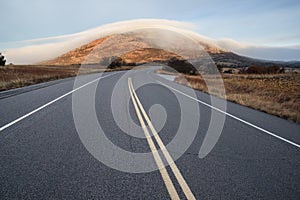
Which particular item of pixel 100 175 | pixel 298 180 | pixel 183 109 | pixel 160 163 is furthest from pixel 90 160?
pixel 183 109

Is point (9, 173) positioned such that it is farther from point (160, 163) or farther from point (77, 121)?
point (77, 121)

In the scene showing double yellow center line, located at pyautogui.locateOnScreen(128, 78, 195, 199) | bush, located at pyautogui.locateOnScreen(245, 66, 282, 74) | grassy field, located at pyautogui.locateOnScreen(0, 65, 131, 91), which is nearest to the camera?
double yellow center line, located at pyautogui.locateOnScreen(128, 78, 195, 199)

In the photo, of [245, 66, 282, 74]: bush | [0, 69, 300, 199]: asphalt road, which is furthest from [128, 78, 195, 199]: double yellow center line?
[245, 66, 282, 74]: bush

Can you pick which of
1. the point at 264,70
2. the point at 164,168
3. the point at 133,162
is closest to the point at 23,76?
the point at 133,162

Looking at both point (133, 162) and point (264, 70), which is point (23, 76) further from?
point (264, 70)

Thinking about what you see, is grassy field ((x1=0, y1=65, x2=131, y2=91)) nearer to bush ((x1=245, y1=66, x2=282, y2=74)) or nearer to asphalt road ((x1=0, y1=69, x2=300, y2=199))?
asphalt road ((x1=0, y1=69, x2=300, y2=199))

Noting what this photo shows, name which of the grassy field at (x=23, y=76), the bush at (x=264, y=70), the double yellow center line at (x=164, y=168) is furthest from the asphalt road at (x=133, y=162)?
the bush at (x=264, y=70)

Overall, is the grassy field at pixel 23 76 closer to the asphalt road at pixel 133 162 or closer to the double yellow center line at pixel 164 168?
the asphalt road at pixel 133 162

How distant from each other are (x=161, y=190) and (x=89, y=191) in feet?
3.23

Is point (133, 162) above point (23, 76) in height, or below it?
above

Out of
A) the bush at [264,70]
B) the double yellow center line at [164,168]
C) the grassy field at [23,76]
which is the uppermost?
the double yellow center line at [164,168]

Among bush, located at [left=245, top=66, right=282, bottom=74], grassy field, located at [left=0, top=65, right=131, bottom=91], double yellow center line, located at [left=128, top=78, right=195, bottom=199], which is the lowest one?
bush, located at [left=245, top=66, right=282, bottom=74]

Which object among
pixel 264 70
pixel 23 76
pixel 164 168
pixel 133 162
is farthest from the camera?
pixel 264 70

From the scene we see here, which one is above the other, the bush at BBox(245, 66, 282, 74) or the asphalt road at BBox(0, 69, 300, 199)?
the asphalt road at BBox(0, 69, 300, 199)
